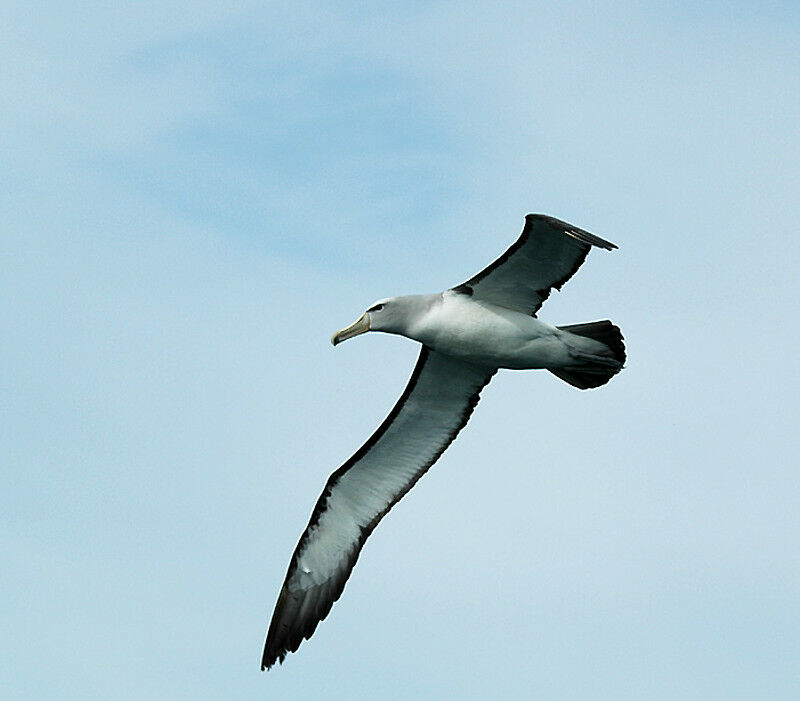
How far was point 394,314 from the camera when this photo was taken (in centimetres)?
1454

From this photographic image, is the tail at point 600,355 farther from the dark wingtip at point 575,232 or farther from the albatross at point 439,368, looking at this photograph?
the dark wingtip at point 575,232

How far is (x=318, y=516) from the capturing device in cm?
1594

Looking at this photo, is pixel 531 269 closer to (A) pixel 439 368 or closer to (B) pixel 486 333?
(B) pixel 486 333

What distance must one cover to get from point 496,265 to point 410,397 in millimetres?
2261

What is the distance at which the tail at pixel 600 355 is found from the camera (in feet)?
48.3

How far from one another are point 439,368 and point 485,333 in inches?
45.5

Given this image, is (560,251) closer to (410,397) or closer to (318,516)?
(410,397)

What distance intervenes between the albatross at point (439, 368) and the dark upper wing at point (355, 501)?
12 millimetres

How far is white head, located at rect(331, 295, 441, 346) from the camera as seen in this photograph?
47.4ft

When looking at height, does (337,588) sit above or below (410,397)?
below

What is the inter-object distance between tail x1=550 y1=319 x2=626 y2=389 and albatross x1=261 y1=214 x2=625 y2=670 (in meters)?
0.01

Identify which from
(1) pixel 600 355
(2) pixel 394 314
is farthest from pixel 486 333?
(1) pixel 600 355

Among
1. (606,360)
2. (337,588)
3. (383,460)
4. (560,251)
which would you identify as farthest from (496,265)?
(337,588)

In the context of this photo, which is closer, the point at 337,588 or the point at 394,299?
the point at 394,299
